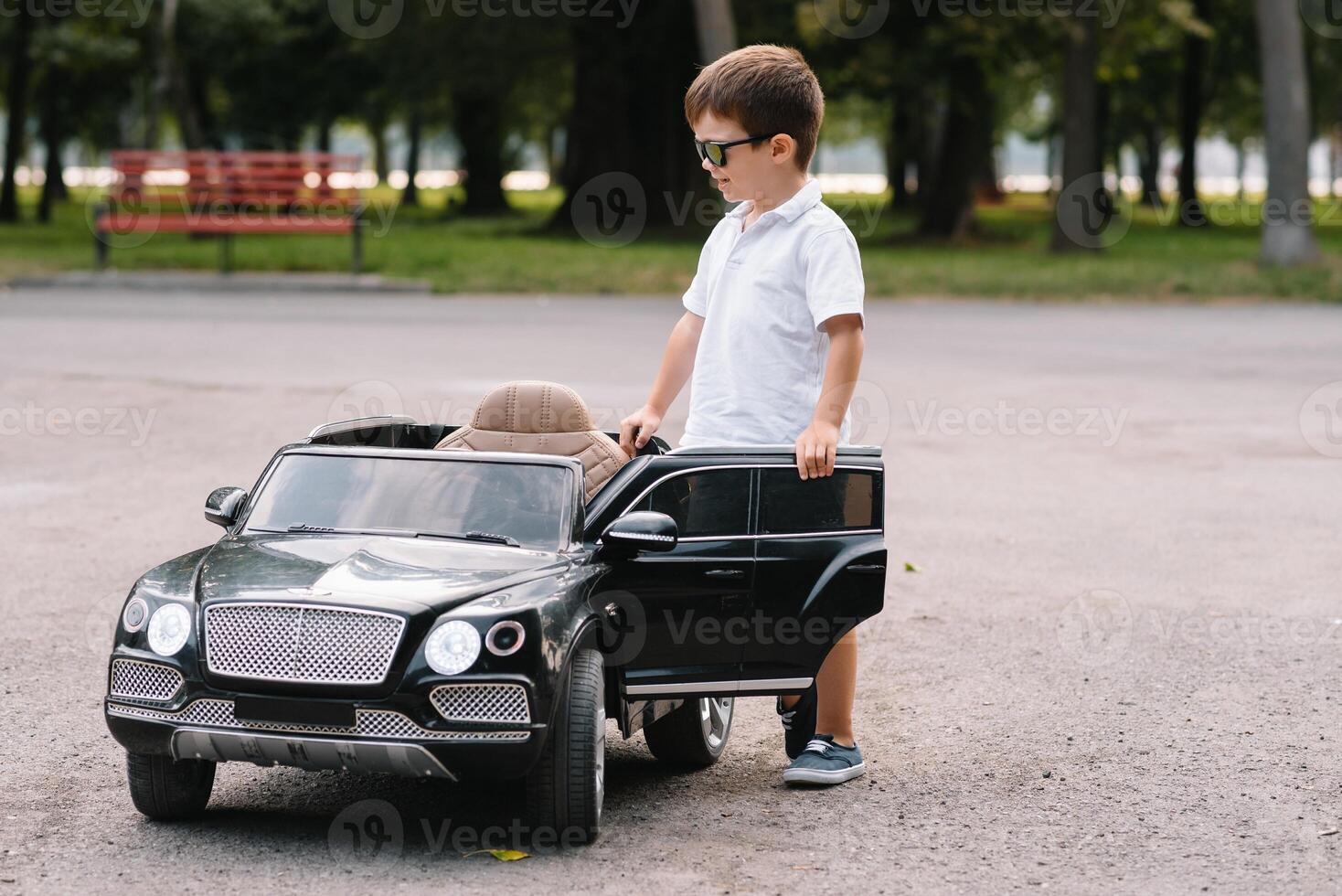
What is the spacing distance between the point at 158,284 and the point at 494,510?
18.3m

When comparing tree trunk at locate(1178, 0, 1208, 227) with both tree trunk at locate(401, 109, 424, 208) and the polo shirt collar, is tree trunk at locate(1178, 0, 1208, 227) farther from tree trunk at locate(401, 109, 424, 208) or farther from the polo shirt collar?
the polo shirt collar

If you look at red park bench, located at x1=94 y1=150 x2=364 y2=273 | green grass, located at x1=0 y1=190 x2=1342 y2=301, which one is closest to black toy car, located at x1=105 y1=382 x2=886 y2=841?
green grass, located at x1=0 y1=190 x2=1342 y2=301

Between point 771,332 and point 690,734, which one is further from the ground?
point 771,332

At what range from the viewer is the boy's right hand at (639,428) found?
532cm

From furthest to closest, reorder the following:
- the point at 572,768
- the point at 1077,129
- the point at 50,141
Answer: the point at 50,141, the point at 1077,129, the point at 572,768

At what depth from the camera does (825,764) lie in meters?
5.21

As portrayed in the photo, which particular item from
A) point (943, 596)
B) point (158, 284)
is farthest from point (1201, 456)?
point (158, 284)

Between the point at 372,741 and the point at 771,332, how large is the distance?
5.51 feet

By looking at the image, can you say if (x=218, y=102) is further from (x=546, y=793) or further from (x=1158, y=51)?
(x=546, y=793)

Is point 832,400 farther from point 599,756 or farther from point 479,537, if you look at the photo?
point 599,756

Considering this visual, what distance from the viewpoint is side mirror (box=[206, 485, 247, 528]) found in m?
5.19

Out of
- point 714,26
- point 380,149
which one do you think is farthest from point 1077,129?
point 380,149

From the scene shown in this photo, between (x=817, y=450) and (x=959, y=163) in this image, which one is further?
(x=959, y=163)

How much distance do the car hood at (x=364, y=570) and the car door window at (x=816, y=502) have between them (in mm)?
622
